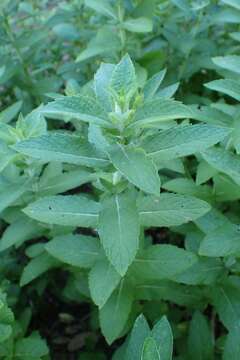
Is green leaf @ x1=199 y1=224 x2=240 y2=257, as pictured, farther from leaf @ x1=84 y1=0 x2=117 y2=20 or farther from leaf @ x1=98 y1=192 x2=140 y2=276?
leaf @ x1=84 y1=0 x2=117 y2=20

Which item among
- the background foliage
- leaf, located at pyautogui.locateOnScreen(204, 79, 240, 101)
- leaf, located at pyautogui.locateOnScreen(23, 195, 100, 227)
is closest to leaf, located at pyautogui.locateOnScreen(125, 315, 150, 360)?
the background foliage

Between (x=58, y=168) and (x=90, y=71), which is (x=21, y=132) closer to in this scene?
(x=58, y=168)

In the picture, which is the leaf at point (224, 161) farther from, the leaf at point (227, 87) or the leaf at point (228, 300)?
the leaf at point (228, 300)

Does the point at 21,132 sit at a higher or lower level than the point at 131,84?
lower

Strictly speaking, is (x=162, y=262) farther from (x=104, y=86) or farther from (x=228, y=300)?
(x=104, y=86)

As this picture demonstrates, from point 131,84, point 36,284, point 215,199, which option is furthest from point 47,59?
point 131,84

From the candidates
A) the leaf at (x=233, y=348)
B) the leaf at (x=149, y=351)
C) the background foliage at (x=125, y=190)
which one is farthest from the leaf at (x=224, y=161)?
the leaf at (x=149, y=351)
